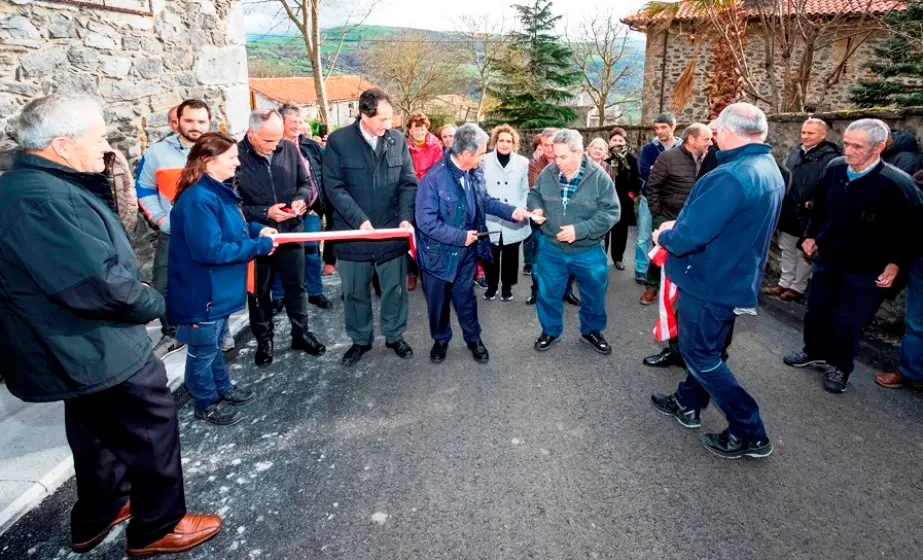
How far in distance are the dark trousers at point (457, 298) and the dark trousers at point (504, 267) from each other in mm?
1475

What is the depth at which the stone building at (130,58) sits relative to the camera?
4.34 metres

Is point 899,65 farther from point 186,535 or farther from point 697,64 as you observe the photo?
point 186,535

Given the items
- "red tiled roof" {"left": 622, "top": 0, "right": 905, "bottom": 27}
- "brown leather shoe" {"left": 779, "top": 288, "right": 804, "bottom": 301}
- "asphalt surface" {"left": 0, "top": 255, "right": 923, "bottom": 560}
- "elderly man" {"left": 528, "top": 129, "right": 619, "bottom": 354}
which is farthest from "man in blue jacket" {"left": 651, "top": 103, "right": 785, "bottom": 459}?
"red tiled roof" {"left": 622, "top": 0, "right": 905, "bottom": 27}

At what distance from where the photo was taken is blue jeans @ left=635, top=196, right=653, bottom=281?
21.1 ft

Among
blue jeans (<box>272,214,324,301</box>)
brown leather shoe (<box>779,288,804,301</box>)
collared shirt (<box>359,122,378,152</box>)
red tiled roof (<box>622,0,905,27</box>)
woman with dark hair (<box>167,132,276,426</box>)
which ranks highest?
red tiled roof (<box>622,0,905,27</box>)

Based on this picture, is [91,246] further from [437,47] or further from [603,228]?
[437,47]

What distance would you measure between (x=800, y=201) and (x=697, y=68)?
17.9 meters

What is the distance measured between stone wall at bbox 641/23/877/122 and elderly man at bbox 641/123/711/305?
1606 centimetres

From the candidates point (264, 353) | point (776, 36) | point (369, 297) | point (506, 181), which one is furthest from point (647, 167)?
point (776, 36)

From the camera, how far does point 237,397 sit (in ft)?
12.5

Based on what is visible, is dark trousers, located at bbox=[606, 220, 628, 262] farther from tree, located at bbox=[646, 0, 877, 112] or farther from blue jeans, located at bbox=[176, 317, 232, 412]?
blue jeans, located at bbox=[176, 317, 232, 412]

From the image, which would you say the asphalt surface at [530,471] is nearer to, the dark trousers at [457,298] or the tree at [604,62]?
the dark trousers at [457,298]

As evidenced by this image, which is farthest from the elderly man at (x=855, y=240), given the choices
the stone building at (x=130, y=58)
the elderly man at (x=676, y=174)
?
the stone building at (x=130, y=58)

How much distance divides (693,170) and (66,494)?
587cm
